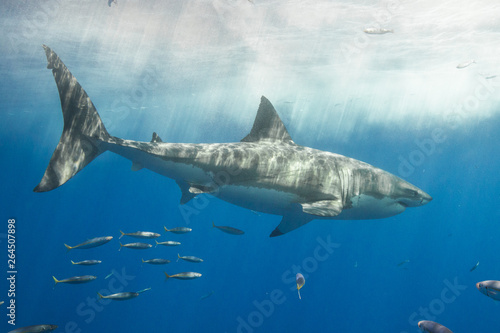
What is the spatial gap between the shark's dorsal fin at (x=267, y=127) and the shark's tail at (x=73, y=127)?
9.22 feet

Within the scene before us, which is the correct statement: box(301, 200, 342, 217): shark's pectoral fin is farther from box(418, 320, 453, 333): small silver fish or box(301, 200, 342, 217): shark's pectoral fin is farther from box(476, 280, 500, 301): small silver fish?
box(476, 280, 500, 301): small silver fish

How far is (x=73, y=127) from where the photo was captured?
507 centimetres

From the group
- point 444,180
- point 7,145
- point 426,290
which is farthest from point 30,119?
point 444,180

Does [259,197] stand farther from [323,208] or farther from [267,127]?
[267,127]

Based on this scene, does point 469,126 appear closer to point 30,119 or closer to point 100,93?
point 100,93

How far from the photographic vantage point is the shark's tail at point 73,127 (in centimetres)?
480

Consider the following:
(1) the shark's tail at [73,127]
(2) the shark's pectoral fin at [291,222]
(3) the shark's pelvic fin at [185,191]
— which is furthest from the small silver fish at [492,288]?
(1) the shark's tail at [73,127]

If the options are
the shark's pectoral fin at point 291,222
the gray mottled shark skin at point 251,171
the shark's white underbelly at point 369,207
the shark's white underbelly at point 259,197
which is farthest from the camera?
the shark's white underbelly at point 369,207

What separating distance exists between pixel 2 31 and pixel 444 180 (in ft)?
288

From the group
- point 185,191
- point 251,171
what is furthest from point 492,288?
point 185,191

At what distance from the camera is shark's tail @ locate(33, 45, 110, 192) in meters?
4.80

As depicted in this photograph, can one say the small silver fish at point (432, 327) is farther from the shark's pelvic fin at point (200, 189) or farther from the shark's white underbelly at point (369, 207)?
the shark's pelvic fin at point (200, 189)

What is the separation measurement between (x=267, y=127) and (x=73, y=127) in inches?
139

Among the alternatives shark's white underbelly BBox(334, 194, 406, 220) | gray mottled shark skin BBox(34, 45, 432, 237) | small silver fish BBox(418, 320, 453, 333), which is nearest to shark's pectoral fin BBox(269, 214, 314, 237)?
gray mottled shark skin BBox(34, 45, 432, 237)
